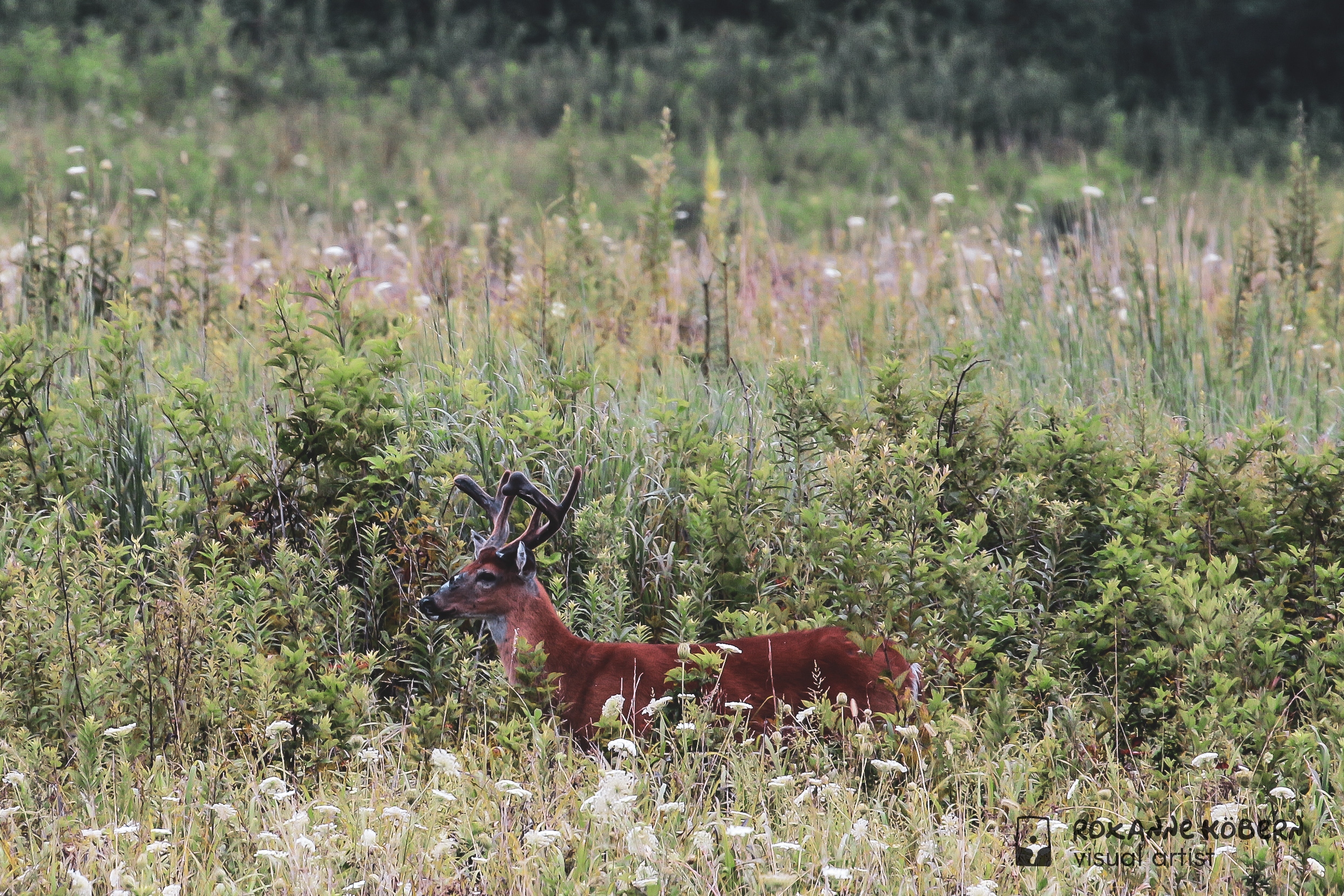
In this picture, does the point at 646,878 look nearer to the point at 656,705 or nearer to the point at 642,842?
the point at 642,842

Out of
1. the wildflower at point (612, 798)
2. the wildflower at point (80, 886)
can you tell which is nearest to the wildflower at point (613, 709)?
the wildflower at point (612, 798)

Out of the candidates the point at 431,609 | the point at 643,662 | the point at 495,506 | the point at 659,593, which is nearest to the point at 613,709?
the point at 643,662

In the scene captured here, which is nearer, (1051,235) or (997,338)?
(997,338)

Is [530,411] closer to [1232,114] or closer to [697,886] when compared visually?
[697,886]

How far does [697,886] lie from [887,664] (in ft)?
3.05

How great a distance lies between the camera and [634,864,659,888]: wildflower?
2949mm

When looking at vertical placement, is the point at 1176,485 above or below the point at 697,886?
above

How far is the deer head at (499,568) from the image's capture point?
13.3 feet

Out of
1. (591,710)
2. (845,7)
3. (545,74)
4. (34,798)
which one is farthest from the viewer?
(845,7)

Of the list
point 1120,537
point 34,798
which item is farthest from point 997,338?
point 34,798

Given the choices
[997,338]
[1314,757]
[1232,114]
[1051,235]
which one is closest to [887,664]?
[1314,757]

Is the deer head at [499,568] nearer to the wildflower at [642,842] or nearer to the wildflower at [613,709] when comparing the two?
the wildflower at [613,709]

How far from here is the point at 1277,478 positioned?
4582 millimetres

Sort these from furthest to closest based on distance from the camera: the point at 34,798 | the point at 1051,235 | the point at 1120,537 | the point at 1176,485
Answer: the point at 1051,235, the point at 1176,485, the point at 1120,537, the point at 34,798
